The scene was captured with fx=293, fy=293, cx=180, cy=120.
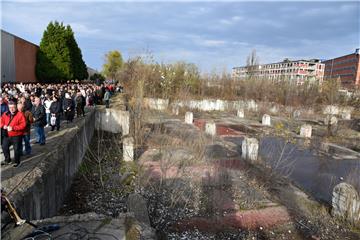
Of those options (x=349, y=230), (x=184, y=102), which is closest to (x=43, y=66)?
(x=184, y=102)

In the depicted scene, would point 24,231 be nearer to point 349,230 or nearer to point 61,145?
point 61,145

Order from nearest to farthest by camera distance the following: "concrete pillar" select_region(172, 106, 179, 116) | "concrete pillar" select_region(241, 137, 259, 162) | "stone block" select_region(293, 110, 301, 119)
Result: 1. "concrete pillar" select_region(241, 137, 259, 162)
2. "concrete pillar" select_region(172, 106, 179, 116)
3. "stone block" select_region(293, 110, 301, 119)

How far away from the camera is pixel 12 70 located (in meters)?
27.0

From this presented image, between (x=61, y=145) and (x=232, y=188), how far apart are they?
18.5ft

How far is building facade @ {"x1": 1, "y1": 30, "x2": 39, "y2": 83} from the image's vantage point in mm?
25234

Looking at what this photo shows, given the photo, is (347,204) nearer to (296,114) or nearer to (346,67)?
(296,114)

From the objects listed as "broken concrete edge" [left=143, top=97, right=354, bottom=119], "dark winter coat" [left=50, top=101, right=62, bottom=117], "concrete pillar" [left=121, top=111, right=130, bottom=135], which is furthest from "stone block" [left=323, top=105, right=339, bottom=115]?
"dark winter coat" [left=50, top=101, right=62, bottom=117]

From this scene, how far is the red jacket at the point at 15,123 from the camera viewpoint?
7.19 meters

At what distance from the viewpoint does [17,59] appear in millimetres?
27953

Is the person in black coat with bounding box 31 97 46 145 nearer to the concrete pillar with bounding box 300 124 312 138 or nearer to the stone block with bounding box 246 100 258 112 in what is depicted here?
the concrete pillar with bounding box 300 124 312 138

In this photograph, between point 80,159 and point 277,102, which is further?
point 277,102

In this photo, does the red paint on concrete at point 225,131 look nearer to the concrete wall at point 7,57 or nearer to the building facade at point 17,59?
the building facade at point 17,59

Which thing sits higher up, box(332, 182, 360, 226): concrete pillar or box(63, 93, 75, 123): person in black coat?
box(63, 93, 75, 123): person in black coat

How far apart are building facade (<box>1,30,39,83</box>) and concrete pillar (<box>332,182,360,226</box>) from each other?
2514cm
